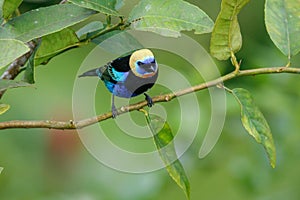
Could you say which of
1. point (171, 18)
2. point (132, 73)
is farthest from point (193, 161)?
point (171, 18)

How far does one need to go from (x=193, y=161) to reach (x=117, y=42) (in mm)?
757

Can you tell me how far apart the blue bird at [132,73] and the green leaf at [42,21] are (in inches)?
3.6

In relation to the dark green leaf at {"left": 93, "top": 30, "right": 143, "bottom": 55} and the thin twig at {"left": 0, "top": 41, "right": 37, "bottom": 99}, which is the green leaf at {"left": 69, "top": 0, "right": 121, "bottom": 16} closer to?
the dark green leaf at {"left": 93, "top": 30, "right": 143, "bottom": 55}

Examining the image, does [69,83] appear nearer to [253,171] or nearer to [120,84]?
[253,171]

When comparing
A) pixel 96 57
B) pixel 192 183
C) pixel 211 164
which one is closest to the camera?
pixel 96 57

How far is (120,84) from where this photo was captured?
2.75 feet

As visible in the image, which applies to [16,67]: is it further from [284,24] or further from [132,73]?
[284,24]

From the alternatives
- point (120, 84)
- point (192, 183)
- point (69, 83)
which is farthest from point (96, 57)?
point (69, 83)

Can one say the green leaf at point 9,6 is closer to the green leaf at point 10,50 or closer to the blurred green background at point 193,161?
the green leaf at point 10,50

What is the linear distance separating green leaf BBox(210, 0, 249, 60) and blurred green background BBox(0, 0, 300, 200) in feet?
1.99

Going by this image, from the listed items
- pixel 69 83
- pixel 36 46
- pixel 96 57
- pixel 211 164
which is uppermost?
pixel 36 46

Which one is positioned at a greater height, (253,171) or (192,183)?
(253,171)

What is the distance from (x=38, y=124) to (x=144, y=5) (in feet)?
0.59

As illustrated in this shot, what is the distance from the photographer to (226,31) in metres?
0.73
